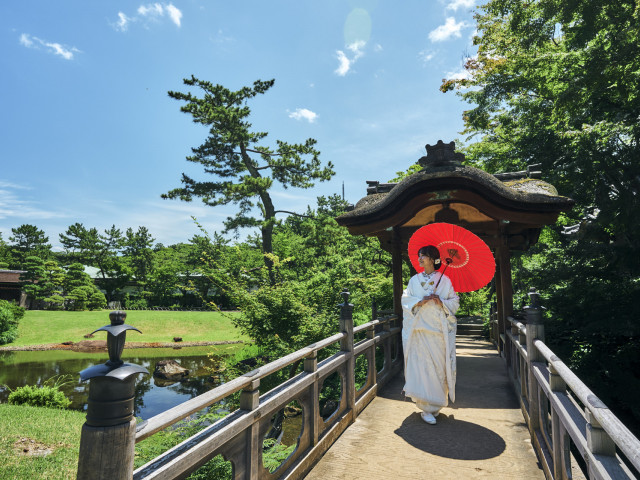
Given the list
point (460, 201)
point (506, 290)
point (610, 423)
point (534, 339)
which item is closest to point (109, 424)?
point (610, 423)

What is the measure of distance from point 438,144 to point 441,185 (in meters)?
0.86

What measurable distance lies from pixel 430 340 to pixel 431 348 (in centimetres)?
10

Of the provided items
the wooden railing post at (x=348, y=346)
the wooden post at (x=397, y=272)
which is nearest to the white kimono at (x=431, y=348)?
the wooden railing post at (x=348, y=346)

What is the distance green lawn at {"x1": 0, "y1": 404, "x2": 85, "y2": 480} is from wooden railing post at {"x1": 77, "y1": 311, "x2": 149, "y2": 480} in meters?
6.91

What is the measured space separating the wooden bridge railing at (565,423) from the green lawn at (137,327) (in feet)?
80.1

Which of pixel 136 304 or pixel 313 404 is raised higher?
pixel 313 404

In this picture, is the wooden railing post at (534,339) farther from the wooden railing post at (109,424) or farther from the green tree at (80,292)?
the green tree at (80,292)

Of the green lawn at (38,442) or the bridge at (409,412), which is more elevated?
the bridge at (409,412)

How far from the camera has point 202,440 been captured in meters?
2.22

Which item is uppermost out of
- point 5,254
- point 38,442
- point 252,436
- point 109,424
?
point 5,254

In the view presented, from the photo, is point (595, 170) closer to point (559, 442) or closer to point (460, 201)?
point (460, 201)

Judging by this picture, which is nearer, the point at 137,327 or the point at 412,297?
the point at 412,297

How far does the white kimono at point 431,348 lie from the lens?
15.5 feet

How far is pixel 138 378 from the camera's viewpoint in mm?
13078
